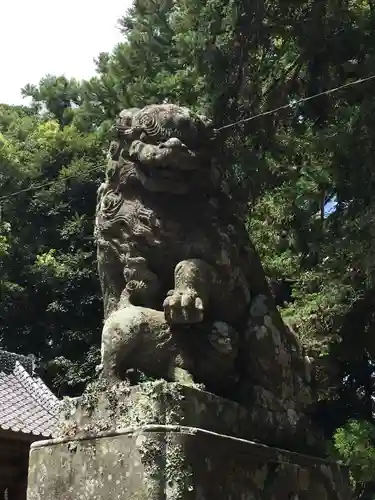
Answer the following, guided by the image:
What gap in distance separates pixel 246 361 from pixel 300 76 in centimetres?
466

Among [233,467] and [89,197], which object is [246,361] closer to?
[233,467]

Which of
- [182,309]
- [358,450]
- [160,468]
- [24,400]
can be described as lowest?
[160,468]

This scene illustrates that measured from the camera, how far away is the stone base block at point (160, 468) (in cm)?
272

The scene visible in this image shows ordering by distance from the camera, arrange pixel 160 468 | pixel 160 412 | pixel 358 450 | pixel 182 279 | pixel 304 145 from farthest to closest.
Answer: pixel 304 145 → pixel 358 450 → pixel 182 279 → pixel 160 412 → pixel 160 468

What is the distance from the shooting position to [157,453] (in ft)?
8.95

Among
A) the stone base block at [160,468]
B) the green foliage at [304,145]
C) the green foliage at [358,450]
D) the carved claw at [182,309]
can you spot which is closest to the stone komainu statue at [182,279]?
the carved claw at [182,309]

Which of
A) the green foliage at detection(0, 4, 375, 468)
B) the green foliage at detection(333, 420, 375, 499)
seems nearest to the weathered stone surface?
the green foliage at detection(0, 4, 375, 468)

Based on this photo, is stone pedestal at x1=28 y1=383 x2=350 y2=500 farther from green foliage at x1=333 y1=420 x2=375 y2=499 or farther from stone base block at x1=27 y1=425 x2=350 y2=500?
green foliage at x1=333 y1=420 x2=375 y2=499

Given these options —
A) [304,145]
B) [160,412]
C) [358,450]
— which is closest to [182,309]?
[160,412]

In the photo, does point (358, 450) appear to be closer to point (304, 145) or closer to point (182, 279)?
point (304, 145)

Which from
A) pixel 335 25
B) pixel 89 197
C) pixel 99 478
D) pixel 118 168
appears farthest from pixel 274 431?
pixel 89 197

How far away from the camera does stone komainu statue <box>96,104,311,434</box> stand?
317 cm

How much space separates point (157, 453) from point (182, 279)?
864 millimetres

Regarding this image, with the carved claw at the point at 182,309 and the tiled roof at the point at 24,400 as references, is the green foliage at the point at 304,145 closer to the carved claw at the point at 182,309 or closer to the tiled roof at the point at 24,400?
the carved claw at the point at 182,309
